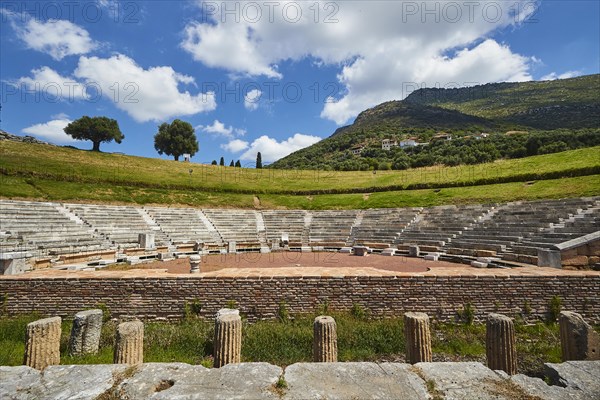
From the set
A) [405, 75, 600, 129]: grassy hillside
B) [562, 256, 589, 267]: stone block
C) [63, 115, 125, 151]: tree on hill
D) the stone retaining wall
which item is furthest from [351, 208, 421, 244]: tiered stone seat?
[405, 75, 600, 129]: grassy hillside

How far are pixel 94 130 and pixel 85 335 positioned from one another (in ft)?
205

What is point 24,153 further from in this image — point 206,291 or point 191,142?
point 206,291

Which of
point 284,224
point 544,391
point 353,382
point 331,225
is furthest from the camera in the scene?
point 284,224

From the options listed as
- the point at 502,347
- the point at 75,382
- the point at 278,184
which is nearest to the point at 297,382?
the point at 75,382

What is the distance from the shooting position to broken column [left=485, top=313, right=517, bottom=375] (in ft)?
17.6

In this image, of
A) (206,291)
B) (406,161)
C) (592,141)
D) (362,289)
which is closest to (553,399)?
(362,289)

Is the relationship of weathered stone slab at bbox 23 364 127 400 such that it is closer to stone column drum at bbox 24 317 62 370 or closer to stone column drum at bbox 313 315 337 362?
stone column drum at bbox 24 317 62 370

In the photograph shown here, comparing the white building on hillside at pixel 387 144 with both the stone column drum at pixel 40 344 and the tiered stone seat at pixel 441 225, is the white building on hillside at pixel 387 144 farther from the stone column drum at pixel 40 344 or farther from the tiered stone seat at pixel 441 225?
the stone column drum at pixel 40 344

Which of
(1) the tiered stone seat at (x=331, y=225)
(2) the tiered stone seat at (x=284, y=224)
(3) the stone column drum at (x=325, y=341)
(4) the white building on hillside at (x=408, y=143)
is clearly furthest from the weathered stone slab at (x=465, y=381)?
(4) the white building on hillside at (x=408, y=143)

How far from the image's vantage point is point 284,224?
92.5ft

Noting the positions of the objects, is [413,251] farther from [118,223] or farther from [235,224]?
[118,223]

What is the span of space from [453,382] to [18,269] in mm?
15790

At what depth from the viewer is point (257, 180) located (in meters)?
43.2

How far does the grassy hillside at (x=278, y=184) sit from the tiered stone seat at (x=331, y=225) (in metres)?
2.80
